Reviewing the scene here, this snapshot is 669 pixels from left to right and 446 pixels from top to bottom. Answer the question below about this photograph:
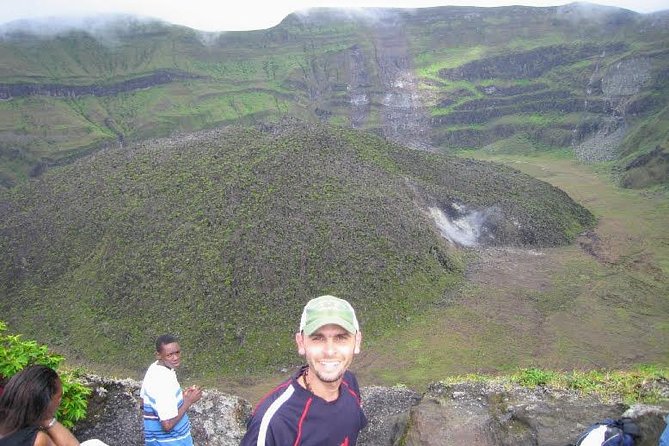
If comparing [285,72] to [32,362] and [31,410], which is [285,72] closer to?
[32,362]

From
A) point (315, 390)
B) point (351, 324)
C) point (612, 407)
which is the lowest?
point (612, 407)

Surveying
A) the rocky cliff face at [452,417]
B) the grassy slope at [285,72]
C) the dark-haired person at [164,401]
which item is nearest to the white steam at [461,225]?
the rocky cliff face at [452,417]

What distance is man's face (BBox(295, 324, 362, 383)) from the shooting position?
363cm

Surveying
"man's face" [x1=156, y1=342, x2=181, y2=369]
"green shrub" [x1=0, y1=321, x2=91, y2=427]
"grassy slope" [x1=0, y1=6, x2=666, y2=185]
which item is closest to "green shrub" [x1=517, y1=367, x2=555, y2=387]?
"man's face" [x1=156, y1=342, x2=181, y2=369]

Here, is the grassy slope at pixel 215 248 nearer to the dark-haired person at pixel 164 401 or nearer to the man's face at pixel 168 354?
the dark-haired person at pixel 164 401

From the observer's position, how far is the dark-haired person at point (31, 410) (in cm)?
420

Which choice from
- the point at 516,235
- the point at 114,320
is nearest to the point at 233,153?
the point at 114,320

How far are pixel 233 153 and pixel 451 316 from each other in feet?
59.2

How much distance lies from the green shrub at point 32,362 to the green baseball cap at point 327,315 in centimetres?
481

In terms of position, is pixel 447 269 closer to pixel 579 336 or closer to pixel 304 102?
pixel 579 336

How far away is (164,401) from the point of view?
6.35 metres

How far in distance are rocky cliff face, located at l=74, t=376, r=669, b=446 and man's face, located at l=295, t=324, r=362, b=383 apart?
14.3ft

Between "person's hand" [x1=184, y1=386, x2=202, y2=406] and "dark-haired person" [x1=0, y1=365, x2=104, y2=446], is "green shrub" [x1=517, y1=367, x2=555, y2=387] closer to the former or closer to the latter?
"person's hand" [x1=184, y1=386, x2=202, y2=406]

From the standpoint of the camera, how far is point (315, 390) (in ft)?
Answer: 12.4
